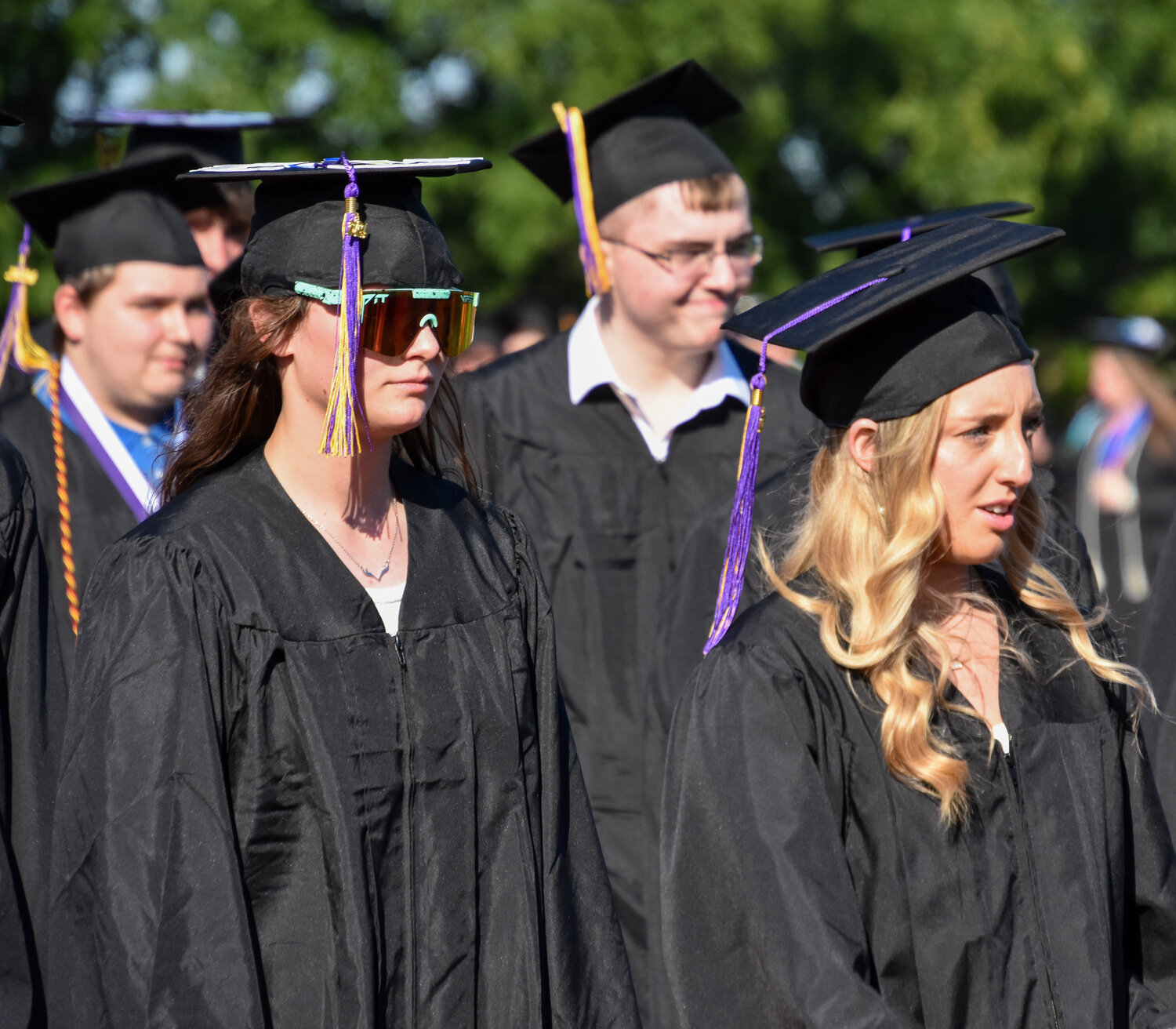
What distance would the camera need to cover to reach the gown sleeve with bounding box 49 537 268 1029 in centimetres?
250

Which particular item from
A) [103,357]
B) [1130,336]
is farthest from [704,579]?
[1130,336]

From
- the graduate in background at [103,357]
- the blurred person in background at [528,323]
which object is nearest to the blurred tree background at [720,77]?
the blurred person in background at [528,323]

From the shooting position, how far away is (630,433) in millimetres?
4996

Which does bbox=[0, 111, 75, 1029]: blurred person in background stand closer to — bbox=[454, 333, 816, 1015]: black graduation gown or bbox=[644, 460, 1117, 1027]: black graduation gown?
bbox=[644, 460, 1117, 1027]: black graduation gown

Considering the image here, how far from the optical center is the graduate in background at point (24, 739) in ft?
9.65

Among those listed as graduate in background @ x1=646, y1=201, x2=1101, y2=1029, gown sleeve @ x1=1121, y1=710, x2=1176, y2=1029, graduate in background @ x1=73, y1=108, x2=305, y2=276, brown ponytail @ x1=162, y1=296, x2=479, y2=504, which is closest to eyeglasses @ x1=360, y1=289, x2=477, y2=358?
brown ponytail @ x1=162, y1=296, x2=479, y2=504

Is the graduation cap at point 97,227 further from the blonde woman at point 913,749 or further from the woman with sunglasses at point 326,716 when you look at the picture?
the blonde woman at point 913,749

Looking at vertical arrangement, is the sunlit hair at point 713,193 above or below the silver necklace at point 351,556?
above

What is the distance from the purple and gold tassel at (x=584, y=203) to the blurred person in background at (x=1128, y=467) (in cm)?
436

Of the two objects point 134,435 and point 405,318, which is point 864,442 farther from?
point 134,435

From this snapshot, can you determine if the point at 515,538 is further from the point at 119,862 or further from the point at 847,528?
the point at 119,862

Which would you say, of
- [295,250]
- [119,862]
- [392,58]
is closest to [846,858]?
[119,862]

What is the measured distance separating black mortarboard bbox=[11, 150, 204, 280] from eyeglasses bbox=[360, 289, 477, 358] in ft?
8.26

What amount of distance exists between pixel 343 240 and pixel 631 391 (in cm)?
224
